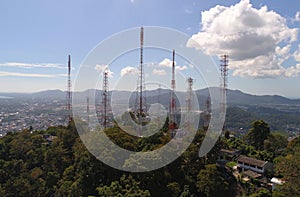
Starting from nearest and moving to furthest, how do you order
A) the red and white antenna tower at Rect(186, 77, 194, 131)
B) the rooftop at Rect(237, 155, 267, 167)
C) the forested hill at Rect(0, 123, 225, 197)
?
the forested hill at Rect(0, 123, 225, 197) < the red and white antenna tower at Rect(186, 77, 194, 131) < the rooftop at Rect(237, 155, 267, 167)

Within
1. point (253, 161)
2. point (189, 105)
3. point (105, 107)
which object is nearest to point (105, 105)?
point (105, 107)

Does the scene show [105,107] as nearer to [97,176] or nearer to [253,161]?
[97,176]

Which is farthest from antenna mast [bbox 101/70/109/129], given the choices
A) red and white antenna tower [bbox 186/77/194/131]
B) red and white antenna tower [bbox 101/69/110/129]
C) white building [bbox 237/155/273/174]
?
white building [bbox 237/155/273/174]

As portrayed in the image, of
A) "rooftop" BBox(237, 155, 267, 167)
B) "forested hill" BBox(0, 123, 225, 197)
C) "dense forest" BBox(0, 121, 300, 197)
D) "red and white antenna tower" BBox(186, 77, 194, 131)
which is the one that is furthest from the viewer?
"rooftop" BBox(237, 155, 267, 167)

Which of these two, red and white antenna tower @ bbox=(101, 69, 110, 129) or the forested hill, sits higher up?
red and white antenna tower @ bbox=(101, 69, 110, 129)

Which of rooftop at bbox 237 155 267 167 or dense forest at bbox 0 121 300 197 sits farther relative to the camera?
rooftop at bbox 237 155 267 167

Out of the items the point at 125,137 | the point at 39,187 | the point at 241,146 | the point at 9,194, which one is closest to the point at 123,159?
the point at 125,137

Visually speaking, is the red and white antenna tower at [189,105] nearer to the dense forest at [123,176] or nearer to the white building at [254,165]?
the dense forest at [123,176]

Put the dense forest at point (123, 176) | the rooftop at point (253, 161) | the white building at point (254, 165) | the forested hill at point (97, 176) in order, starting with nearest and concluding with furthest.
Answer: the dense forest at point (123, 176) < the forested hill at point (97, 176) < the white building at point (254, 165) < the rooftop at point (253, 161)

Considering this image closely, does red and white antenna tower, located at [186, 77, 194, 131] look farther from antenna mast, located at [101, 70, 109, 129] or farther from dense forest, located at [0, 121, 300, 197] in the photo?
antenna mast, located at [101, 70, 109, 129]

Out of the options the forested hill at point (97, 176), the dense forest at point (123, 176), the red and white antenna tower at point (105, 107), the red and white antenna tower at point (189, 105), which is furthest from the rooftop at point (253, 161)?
the red and white antenna tower at point (105, 107)

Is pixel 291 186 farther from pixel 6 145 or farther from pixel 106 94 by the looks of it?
pixel 6 145
